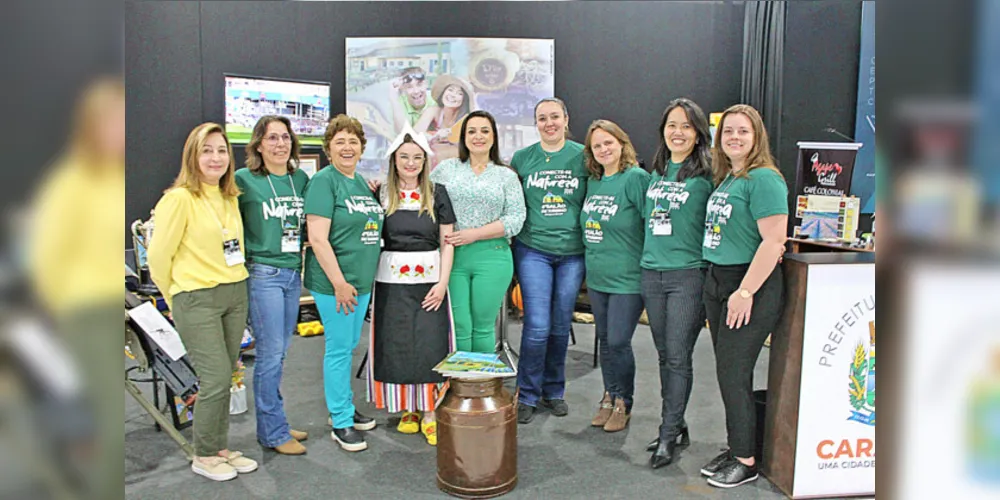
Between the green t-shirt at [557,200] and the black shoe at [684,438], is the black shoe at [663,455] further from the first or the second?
the green t-shirt at [557,200]

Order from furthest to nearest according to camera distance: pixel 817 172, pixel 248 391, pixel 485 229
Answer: pixel 817 172
pixel 248 391
pixel 485 229

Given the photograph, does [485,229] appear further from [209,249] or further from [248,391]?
[248,391]

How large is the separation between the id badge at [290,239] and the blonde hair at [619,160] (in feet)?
4.44

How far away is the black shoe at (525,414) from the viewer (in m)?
3.67

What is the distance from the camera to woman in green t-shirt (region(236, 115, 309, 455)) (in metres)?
3.03

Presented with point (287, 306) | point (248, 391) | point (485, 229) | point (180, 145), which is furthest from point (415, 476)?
point (180, 145)

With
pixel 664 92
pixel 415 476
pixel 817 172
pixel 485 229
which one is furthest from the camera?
pixel 664 92

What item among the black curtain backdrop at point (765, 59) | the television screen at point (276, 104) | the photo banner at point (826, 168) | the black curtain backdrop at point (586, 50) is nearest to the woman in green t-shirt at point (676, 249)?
the photo banner at point (826, 168)

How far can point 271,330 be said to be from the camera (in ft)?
10.2

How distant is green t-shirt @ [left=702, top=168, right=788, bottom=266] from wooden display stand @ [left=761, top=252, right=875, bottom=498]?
7.5 inches

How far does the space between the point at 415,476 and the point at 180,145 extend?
4.25 meters

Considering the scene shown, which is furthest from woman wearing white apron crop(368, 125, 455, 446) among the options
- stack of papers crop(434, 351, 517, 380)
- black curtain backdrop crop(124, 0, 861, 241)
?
black curtain backdrop crop(124, 0, 861, 241)

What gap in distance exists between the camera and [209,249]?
2.76 metres

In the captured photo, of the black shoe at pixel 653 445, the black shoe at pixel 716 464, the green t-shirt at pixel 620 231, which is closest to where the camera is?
the black shoe at pixel 716 464
